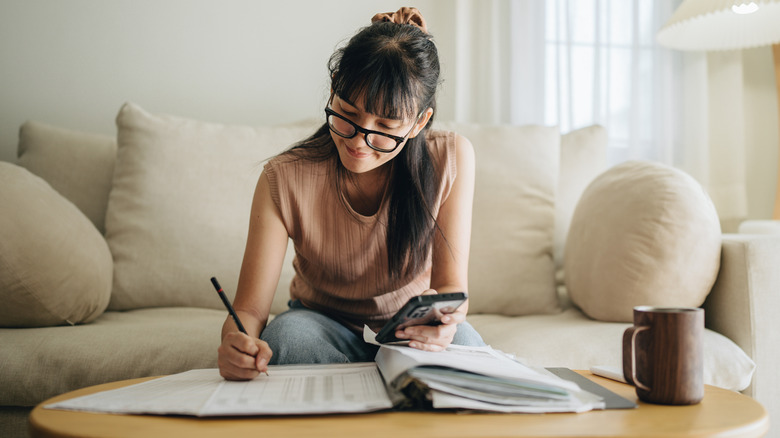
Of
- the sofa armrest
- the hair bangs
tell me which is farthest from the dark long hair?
the sofa armrest

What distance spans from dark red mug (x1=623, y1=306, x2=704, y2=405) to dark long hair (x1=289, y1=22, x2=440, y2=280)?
0.50 m

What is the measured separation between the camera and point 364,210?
49.2 inches

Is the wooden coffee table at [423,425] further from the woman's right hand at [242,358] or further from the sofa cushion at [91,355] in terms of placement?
the sofa cushion at [91,355]

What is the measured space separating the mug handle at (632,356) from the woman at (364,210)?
28 cm

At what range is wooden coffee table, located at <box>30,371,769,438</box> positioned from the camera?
0.61m

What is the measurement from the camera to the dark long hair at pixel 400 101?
0.99 m

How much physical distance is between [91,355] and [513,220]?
→ 1124 millimetres

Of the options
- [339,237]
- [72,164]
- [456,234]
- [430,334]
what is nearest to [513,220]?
[456,234]

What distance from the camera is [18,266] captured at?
129cm

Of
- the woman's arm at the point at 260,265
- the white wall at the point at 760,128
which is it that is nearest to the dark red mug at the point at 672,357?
the woman's arm at the point at 260,265

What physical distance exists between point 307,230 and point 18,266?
626 mm

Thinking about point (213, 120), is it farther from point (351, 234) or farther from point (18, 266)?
point (351, 234)

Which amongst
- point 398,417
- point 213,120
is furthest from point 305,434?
point 213,120

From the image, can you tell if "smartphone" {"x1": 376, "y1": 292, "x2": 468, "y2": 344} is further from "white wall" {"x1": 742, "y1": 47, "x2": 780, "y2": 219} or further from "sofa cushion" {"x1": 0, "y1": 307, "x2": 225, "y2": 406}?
"white wall" {"x1": 742, "y1": 47, "x2": 780, "y2": 219}
